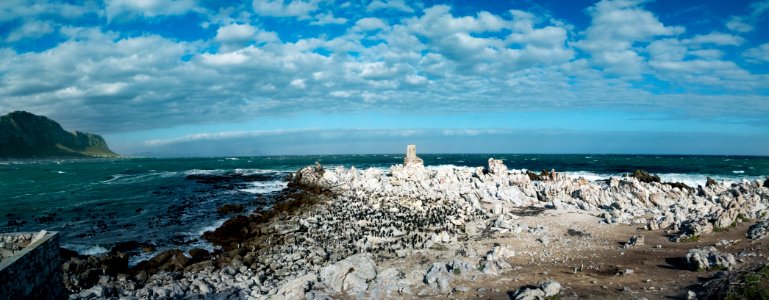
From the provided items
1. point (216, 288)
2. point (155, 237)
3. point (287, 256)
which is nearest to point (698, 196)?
point (287, 256)

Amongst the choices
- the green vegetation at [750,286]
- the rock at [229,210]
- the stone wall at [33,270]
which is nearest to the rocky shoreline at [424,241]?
the green vegetation at [750,286]

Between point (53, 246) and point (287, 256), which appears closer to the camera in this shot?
point (53, 246)

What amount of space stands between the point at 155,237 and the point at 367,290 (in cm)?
1406

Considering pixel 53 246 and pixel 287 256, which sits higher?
pixel 53 246

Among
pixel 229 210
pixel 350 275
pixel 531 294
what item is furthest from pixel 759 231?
pixel 229 210

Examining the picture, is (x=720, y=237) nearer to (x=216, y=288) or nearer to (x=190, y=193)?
(x=216, y=288)

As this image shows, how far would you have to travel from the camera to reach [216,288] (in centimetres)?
1284

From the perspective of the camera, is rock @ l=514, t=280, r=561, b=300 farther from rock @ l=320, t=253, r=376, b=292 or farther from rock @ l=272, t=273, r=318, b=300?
rock @ l=272, t=273, r=318, b=300

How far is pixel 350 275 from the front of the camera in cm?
1194

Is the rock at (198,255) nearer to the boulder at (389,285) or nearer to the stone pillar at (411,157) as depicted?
the boulder at (389,285)

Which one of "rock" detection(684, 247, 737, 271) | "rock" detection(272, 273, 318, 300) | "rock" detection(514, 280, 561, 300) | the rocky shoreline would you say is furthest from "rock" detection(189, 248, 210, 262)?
"rock" detection(684, 247, 737, 271)

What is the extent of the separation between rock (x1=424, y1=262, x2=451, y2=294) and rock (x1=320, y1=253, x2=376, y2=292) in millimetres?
1620

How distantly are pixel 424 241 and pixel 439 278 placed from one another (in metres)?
5.13

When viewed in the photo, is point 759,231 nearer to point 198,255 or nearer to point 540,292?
point 540,292
